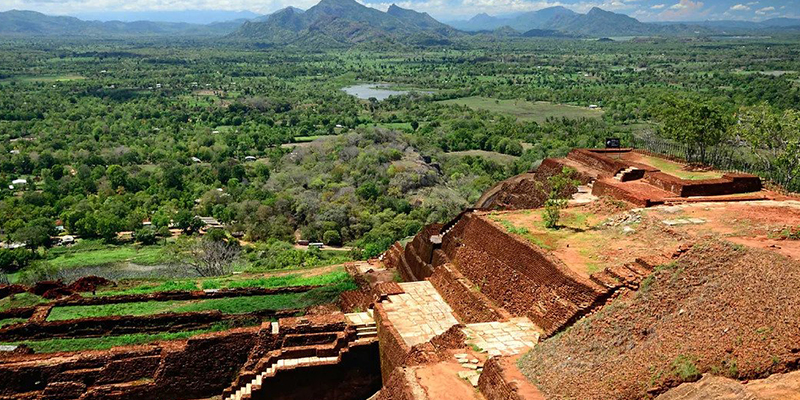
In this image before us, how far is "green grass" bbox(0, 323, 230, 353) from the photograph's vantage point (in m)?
19.3

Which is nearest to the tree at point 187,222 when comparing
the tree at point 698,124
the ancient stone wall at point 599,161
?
the ancient stone wall at point 599,161

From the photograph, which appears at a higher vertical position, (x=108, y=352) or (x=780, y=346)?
(x=780, y=346)

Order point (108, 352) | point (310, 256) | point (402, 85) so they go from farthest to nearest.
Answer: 1. point (402, 85)
2. point (310, 256)
3. point (108, 352)

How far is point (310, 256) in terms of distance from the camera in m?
36.3

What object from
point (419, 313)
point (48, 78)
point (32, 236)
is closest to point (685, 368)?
point (419, 313)

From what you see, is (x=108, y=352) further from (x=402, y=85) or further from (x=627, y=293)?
(x=402, y=85)

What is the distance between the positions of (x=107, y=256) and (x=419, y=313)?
94.3 ft

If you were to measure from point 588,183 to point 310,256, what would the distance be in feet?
55.0

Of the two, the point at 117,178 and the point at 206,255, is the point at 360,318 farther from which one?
the point at 117,178

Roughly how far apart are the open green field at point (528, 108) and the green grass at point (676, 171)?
201ft

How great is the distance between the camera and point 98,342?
1966 centimetres

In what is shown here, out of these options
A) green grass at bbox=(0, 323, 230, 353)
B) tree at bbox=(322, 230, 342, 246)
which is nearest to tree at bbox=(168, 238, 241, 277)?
tree at bbox=(322, 230, 342, 246)

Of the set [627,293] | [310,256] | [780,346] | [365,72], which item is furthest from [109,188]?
[365,72]

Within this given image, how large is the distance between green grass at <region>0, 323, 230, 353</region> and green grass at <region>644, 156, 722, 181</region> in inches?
759
